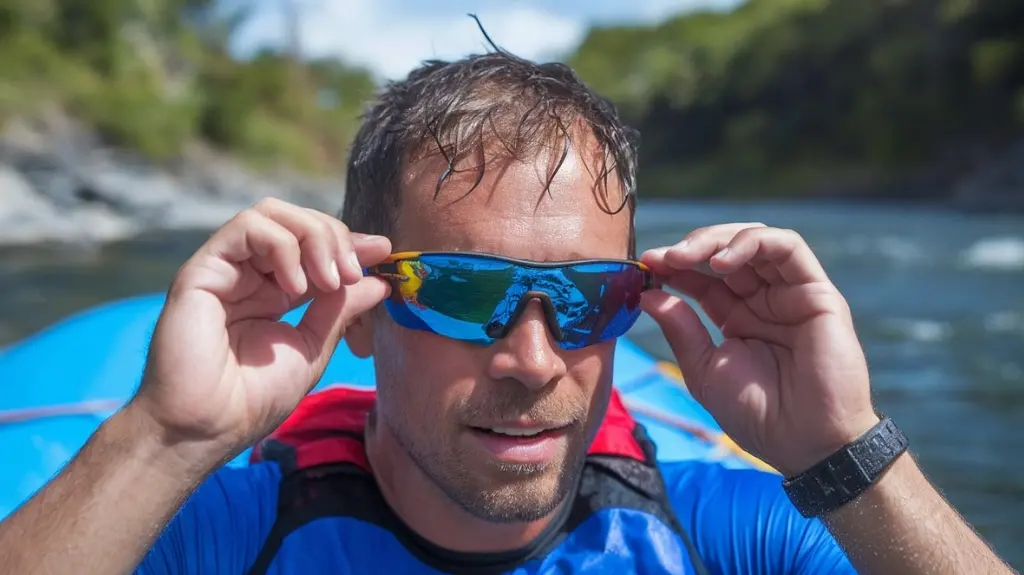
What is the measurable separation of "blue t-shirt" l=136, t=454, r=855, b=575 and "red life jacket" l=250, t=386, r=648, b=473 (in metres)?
0.06

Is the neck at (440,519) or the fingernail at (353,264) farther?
the neck at (440,519)

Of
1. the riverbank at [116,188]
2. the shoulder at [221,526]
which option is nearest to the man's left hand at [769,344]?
the shoulder at [221,526]

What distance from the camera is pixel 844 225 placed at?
18047 millimetres

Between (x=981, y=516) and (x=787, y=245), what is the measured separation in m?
2.94

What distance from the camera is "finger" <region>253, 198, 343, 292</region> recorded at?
1.23 metres

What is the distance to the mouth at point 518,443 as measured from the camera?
1.35 m

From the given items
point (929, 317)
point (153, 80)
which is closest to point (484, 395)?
point (929, 317)

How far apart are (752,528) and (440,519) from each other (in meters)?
0.53

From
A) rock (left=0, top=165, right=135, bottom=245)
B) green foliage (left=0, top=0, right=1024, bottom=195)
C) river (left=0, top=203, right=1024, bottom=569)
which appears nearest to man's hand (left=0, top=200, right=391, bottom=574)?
river (left=0, top=203, right=1024, bottom=569)

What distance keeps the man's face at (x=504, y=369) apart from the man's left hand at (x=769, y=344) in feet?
0.61

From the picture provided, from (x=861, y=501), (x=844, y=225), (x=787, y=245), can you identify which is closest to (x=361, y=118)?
(x=787, y=245)

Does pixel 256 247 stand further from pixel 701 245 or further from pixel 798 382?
pixel 798 382

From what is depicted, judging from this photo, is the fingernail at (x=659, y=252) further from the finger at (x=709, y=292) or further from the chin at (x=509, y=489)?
the chin at (x=509, y=489)

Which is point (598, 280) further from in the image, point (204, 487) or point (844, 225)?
point (844, 225)
